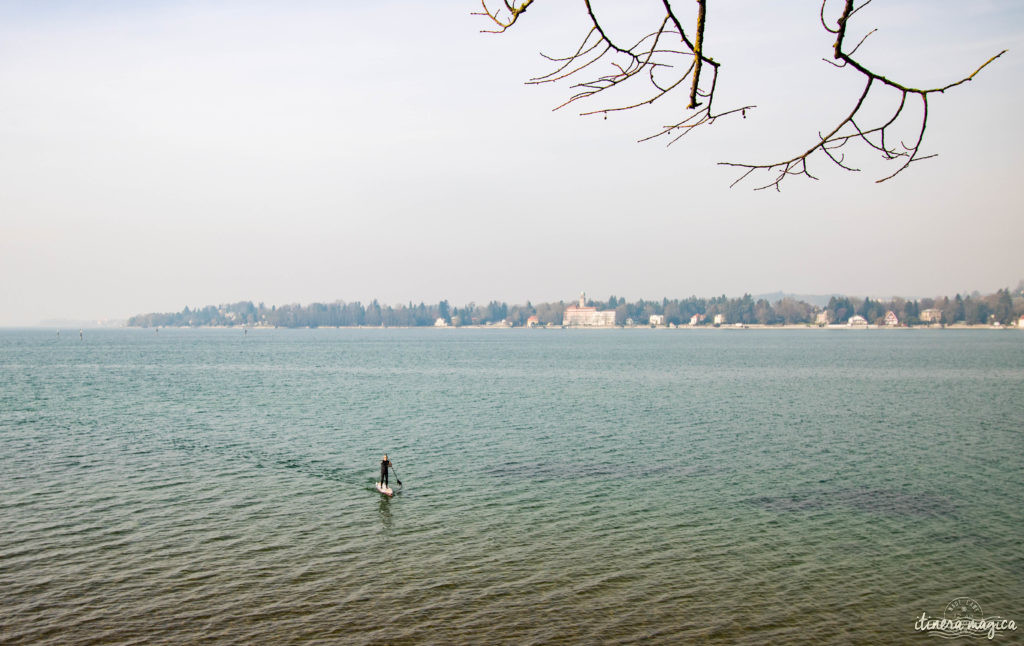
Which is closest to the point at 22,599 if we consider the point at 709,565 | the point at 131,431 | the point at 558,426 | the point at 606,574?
the point at 606,574

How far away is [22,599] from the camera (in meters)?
19.3

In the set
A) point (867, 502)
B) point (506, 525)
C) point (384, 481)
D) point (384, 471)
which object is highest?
point (384, 471)

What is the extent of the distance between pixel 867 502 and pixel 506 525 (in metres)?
15.3

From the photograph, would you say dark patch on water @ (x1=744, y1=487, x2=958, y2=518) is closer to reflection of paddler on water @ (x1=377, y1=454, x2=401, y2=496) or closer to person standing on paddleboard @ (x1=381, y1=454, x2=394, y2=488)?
reflection of paddler on water @ (x1=377, y1=454, x2=401, y2=496)

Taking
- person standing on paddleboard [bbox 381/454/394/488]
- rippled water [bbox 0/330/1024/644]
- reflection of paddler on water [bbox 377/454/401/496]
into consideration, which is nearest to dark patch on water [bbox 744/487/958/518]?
rippled water [bbox 0/330/1024/644]

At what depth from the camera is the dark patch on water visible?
2916 cm

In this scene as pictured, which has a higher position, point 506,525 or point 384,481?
point 384,481

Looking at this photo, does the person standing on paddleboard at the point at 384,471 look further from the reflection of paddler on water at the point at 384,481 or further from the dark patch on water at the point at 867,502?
the dark patch on water at the point at 867,502

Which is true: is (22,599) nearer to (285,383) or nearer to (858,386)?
(285,383)

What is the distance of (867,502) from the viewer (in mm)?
30406

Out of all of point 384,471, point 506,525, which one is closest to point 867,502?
point 506,525

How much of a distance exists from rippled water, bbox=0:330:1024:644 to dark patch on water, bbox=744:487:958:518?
179mm

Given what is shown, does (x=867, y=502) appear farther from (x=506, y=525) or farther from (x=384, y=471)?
(x=384, y=471)

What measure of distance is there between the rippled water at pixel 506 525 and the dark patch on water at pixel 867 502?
18 cm
